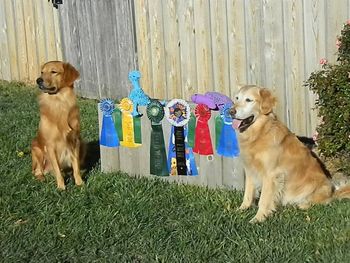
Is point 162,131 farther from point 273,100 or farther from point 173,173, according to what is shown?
point 273,100

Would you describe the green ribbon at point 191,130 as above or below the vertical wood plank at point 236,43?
below

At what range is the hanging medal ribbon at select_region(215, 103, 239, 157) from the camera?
235 inches

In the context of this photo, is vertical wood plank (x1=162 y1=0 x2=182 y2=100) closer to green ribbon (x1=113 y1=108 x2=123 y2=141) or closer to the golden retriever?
green ribbon (x1=113 y1=108 x2=123 y2=141)

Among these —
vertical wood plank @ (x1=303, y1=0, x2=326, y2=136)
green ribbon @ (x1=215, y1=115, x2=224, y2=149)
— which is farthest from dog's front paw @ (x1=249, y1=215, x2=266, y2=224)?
vertical wood plank @ (x1=303, y1=0, x2=326, y2=136)

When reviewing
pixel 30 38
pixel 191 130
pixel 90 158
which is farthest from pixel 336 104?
pixel 30 38

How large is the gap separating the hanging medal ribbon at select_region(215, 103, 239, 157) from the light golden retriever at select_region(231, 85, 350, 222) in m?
0.20

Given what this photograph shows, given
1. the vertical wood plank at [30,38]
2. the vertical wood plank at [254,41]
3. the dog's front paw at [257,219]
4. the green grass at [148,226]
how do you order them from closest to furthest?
1. the green grass at [148,226]
2. the dog's front paw at [257,219]
3. the vertical wood plank at [254,41]
4. the vertical wood plank at [30,38]

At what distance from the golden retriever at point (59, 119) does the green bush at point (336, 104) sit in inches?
89.0

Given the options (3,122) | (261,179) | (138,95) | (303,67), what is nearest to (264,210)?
(261,179)

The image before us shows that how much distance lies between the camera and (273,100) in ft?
17.9

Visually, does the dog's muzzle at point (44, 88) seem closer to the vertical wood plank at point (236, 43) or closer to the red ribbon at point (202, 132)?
the red ribbon at point (202, 132)

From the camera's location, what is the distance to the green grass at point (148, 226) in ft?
15.5

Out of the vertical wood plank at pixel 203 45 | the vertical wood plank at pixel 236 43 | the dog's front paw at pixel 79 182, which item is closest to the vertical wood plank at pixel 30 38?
the vertical wood plank at pixel 203 45

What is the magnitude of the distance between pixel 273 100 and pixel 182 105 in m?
1.03
